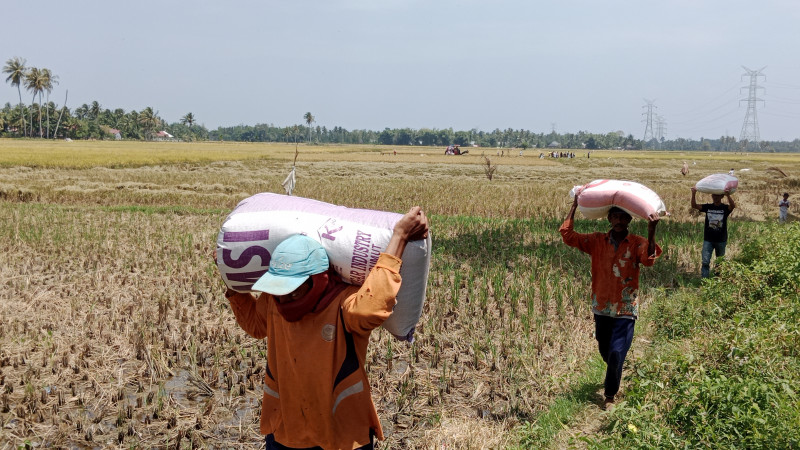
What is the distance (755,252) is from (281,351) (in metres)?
7.66

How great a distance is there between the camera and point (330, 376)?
2.11 meters

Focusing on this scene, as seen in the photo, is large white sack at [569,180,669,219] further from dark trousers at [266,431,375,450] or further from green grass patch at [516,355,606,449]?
dark trousers at [266,431,375,450]

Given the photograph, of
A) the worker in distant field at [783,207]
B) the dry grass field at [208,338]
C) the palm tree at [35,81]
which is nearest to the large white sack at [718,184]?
the dry grass field at [208,338]

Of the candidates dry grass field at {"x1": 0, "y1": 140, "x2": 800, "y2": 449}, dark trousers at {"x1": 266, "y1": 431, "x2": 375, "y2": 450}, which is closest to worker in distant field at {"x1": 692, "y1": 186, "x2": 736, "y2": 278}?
dry grass field at {"x1": 0, "y1": 140, "x2": 800, "y2": 449}

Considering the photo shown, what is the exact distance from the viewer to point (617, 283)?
3.93 meters

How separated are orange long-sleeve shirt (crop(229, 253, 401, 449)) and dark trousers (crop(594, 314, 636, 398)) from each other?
224 centimetres

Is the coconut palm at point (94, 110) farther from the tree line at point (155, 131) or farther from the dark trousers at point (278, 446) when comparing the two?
the dark trousers at point (278, 446)

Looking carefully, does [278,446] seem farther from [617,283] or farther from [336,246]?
[617,283]

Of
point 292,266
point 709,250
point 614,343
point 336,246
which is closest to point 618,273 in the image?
point 614,343

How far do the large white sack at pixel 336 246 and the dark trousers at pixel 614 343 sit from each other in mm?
2177

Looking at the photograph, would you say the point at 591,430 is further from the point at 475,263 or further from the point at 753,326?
the point at 475,263

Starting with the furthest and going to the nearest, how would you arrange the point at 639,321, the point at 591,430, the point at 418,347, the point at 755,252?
the point at 755,252
the point at 639,321
the point at 418,347
the point at 591,430

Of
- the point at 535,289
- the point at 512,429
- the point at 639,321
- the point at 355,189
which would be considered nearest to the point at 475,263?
the point at 535,289

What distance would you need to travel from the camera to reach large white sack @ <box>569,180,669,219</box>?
3904 millimetres
